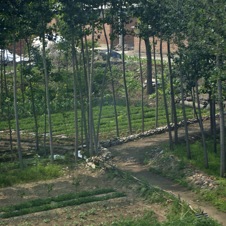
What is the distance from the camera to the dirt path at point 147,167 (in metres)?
17.5

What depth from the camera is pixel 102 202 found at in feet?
55.9

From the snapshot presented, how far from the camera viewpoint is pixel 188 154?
72.1 ft

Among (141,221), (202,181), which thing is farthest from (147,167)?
(141,221)

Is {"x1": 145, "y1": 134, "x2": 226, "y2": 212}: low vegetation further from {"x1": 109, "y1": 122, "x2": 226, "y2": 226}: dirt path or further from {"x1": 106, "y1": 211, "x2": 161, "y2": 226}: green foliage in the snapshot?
{"x1": 106, "y1": 211, "x2": 161, "y2": 226}: green foliage

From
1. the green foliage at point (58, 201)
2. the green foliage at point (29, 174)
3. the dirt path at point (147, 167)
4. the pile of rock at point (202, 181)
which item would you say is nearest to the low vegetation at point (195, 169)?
the pile of rock at point (202, 181)

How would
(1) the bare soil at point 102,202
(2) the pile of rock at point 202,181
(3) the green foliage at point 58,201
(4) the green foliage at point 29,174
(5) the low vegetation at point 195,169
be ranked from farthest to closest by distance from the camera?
(4) the green foliage at point 29,174 → (2) the pile of rock at point 202,181 → (5) the low vegetation at point 195,169 → (3) the green foliage at point 58,201 → (1) the bare soil at point 102,202

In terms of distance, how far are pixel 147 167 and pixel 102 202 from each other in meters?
5.65

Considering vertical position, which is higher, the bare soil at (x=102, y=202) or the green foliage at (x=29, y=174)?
the green foliage at (x=29, y=174)

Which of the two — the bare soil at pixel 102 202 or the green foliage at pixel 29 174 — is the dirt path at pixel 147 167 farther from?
the green foliage at pixel 29 174

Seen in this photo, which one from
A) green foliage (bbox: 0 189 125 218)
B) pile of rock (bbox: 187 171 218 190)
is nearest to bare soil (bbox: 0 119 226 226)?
green foliage (bbox: 0 189 125 218)

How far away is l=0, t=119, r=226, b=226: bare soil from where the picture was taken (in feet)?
51.7

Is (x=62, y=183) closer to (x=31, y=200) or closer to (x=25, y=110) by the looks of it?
(x=31, y=200)

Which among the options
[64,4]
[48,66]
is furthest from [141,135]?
[64,4]

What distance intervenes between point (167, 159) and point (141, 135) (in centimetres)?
508
